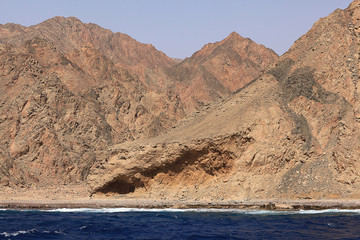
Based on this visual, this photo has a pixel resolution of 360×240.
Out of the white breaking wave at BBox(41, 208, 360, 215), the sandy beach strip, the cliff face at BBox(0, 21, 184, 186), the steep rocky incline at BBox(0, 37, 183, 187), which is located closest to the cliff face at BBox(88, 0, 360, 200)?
the sandy beach strip

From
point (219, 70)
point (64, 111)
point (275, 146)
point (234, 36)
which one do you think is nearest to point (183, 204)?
point (275, 146)

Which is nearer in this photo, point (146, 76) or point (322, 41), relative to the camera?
point (322, 41)

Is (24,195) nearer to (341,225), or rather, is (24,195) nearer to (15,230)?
(15,230)

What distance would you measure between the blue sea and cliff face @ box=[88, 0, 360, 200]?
23.6 ft

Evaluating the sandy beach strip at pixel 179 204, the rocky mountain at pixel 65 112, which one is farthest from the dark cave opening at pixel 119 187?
the rocky mountain at pixel 65 112

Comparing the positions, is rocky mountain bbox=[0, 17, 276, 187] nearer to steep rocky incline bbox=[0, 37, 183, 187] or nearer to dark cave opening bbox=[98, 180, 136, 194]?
steep rocky incline bbox=[0, 37, 183, 187]

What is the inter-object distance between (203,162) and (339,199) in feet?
46.7

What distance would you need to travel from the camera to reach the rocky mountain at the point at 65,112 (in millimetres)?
86812

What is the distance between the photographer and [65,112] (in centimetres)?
10019

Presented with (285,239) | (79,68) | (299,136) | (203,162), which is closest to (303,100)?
(299,136)

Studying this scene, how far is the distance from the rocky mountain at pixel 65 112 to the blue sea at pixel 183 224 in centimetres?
1683

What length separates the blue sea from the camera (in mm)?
35594

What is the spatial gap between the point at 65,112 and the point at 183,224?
206 ft

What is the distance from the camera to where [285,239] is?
33.2m
